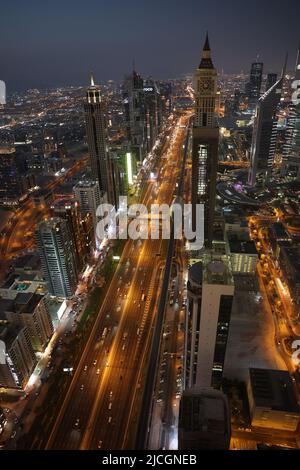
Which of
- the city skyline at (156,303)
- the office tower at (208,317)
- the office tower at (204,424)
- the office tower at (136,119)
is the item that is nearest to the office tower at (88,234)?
the city skyline at (156,303)

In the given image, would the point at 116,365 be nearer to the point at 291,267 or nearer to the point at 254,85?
the point at 291,267

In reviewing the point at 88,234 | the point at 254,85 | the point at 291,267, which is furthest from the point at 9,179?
the point at 254,85

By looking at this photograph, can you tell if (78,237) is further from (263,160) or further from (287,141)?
(287,141)

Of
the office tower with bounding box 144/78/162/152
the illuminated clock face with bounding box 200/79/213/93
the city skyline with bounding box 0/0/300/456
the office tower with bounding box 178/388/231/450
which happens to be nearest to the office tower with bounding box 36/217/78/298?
the city skyline with bounding box 0/0/300/456

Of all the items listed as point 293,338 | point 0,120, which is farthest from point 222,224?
point 0,120

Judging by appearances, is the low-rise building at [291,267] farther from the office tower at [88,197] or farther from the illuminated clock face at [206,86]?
the office tower at [88,197]

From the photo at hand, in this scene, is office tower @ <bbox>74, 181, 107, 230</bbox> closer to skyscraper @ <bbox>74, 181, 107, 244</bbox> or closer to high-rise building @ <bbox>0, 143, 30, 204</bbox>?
skyscraper @ <bbox>74, 181, 107, 244</bbox>

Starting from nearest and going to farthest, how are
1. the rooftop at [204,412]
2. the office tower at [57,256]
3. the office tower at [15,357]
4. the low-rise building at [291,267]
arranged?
the rooftop at [204,412], the office tower at [15,357], the office tower at [57,256], the low-rise building at [291,267]
